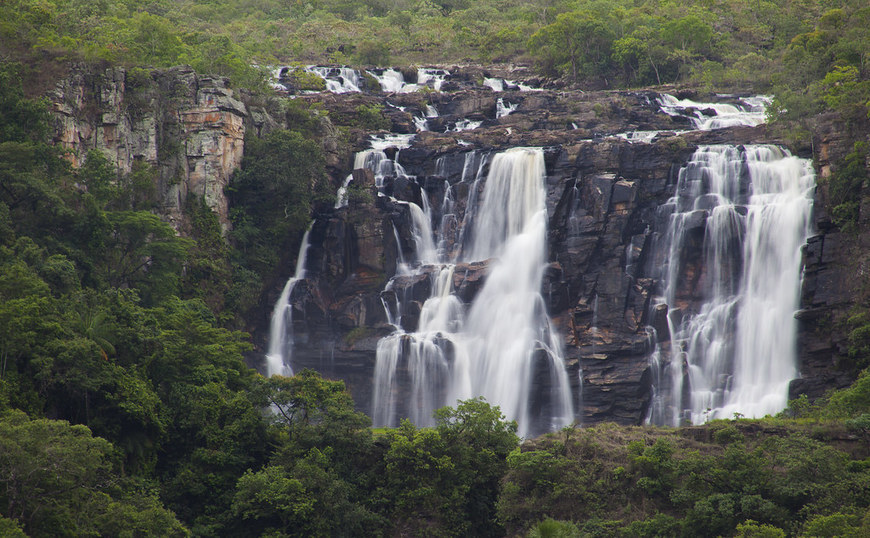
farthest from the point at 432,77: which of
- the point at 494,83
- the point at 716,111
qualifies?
the point at 716,111

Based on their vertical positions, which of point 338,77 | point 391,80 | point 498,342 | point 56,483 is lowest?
point 56,483

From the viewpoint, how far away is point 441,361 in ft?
159

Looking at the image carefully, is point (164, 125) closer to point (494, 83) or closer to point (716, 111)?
point (494, 83)

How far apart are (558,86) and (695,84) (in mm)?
10885

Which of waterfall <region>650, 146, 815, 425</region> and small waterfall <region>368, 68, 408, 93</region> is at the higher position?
small waterfall <region>368, 68, 408, 93</region>

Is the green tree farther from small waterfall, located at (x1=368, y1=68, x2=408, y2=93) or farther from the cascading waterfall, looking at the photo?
small waterfall, located at (x1=368, y1=68, x2=408, y2=93)

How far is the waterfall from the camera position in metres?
43.6

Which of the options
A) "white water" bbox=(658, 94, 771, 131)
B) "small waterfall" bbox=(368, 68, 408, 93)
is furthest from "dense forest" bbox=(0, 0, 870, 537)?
"small waterfall" bbox=(368, 68, 408, 93)

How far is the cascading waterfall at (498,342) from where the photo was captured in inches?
1845

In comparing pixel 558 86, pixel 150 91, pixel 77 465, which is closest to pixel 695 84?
pixel 558 86

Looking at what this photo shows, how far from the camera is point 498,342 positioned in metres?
48.5

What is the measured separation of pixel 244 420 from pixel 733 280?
2527cm

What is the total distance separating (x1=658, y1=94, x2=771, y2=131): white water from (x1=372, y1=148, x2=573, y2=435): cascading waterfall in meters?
14.5

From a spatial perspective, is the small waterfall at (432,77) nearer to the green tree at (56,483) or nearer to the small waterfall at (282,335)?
the small waterfall at (282,335)
